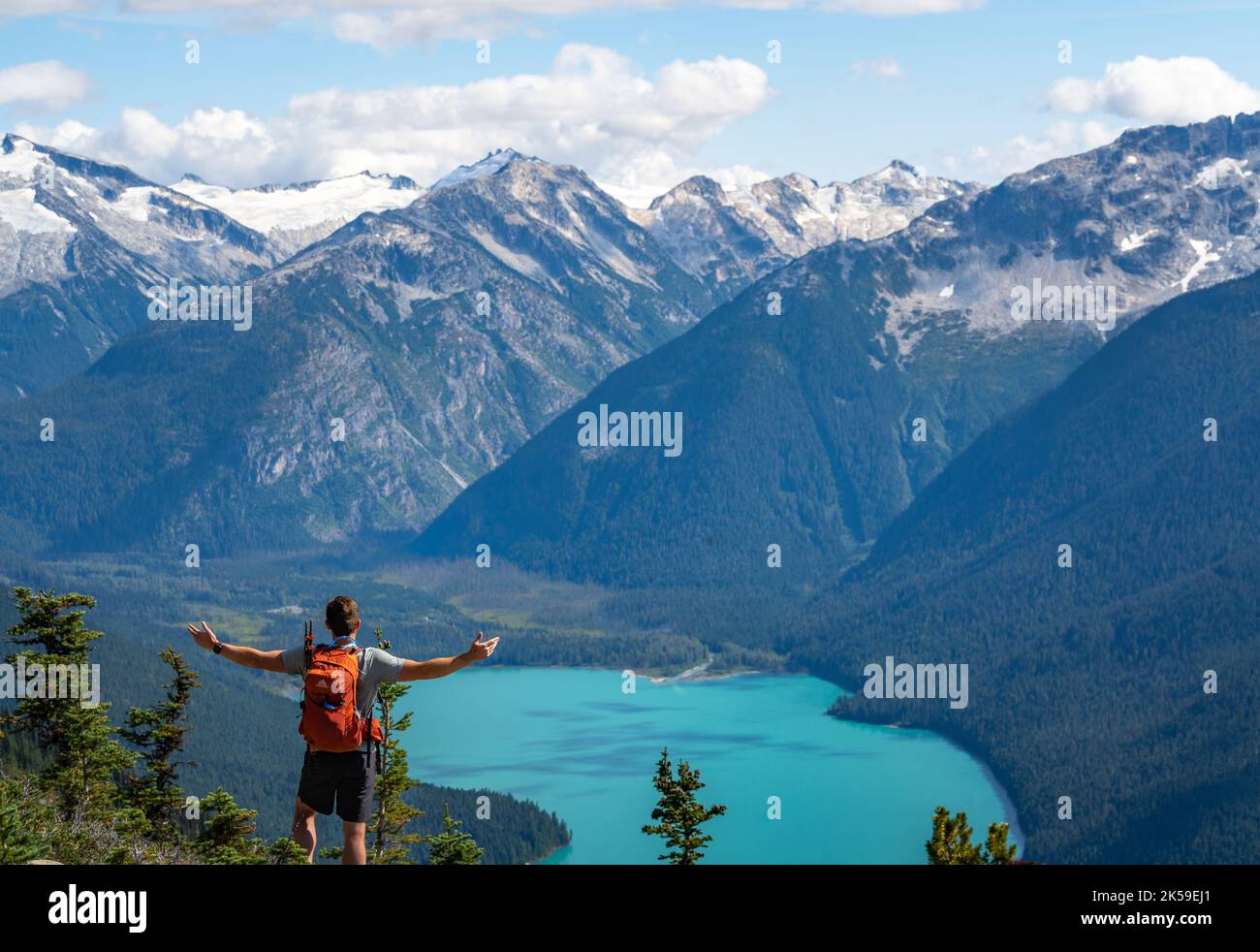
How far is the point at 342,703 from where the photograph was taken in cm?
3234

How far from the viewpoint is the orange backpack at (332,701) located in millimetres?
32156

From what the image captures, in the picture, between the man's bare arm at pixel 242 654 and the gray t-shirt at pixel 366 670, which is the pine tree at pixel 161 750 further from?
the gray t-shirt at pixel 366 670

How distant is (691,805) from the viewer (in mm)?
74000

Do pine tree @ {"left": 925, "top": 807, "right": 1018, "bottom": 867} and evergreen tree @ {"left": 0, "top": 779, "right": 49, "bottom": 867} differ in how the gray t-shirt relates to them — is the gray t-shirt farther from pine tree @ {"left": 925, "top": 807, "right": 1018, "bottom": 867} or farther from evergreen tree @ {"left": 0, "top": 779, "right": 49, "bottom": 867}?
pine tree @ {"left": 925, "top": 807, "right": 1018, "bottom": 867}

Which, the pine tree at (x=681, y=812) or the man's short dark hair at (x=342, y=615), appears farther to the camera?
the pine tree at (x=681, y=812)

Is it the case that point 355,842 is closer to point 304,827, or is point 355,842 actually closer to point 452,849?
point 304,827

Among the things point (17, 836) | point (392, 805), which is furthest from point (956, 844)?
point (17, 836)

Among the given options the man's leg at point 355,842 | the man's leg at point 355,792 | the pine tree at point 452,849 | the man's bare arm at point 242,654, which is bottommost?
the pine tree at point 452,849

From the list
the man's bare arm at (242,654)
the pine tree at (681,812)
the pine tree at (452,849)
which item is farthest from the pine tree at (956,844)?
the man's bare arm at (242,654)

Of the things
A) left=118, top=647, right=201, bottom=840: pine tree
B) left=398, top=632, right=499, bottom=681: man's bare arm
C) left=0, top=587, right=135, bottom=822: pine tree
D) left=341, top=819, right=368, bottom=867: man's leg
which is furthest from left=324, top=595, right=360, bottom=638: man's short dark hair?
left=118, top=647, right=201, bottom=840: pine tree

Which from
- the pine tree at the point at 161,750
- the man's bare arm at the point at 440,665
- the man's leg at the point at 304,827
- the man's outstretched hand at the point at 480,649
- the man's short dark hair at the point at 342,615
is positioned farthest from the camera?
the pine tree at the point at 161,750
